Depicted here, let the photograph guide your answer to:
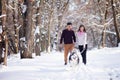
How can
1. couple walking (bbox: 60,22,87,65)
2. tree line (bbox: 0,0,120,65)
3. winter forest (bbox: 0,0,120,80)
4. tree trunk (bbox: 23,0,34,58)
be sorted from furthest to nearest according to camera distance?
1. tree line (bbox: 0,0,120,65)
2. winter forest (bbox: 0,0,120,80)
3. tree trunk (bbox: 23,0,34,58)
4. couple walking (bbox: 60,22,87,65)

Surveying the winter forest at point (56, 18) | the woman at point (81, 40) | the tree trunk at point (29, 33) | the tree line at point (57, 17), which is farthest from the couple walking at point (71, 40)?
the tree line at point (57, 17)

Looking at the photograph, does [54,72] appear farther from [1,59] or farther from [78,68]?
[1,59]

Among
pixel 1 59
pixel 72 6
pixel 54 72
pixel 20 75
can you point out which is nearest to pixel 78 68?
pixel 54 72

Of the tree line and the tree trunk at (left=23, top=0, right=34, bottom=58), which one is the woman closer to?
the tree trunk at (left=23, top=0, right=34, bottom=58)

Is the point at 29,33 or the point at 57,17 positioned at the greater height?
the point at 57,17

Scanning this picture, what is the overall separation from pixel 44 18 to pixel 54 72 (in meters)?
34.2

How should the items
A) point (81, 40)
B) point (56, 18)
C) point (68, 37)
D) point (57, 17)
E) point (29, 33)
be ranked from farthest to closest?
1. point (56, 18)
2. point (57, 17)
3. point (29, 33)
4. point (81, 40)
5. point (68, 37)

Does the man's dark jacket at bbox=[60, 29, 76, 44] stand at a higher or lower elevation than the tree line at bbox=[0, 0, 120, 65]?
lower

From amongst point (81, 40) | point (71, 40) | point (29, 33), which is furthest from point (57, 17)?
point (71, 40)

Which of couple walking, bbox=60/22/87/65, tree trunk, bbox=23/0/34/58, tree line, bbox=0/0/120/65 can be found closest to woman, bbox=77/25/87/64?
couple walking, bbox=60/22/87/65

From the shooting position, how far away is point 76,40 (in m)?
16.9

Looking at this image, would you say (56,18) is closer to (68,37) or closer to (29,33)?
(29,33)

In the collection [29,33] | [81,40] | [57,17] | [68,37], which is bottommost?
[81,40]

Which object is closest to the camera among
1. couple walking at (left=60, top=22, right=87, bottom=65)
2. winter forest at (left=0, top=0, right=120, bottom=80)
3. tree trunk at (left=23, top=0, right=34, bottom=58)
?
couple walking at (left=60, top=22, right=87, bottom=65)
